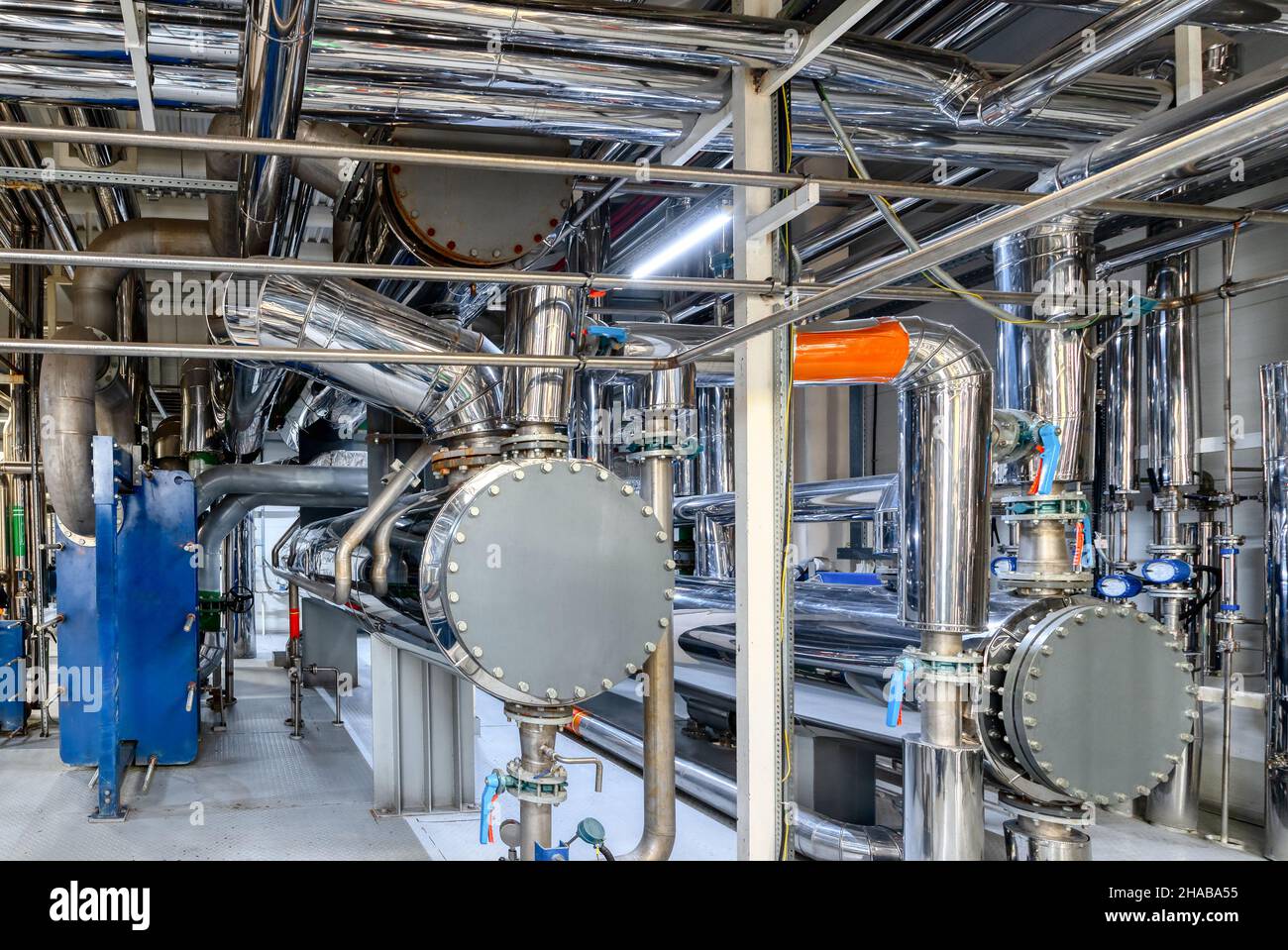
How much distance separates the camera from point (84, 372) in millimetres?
4250

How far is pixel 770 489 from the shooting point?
204cm

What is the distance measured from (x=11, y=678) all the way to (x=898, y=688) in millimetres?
5299

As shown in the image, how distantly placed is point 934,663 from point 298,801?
2.99 metres

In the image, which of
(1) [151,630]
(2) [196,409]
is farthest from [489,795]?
(2) [196,409]

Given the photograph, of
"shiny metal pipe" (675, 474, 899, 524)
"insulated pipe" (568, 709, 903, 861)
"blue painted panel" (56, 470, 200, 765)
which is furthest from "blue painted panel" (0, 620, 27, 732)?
"shiny metal pipe" (675, 474, 899, 524)

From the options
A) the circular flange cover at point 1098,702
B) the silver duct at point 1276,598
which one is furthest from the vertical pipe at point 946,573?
the silver duct at point 1276,598

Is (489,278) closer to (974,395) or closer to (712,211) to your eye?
(974,395)

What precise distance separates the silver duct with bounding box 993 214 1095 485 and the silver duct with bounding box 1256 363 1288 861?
1313 mm

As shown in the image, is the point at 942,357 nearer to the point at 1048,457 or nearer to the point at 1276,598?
the point at 1048,457

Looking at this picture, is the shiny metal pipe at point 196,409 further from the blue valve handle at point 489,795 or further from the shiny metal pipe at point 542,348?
the blue valve handle at point 489,795

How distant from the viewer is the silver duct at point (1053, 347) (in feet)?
7.31

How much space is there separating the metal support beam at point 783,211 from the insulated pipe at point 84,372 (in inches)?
93.1

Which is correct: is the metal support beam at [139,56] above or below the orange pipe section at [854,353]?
above
